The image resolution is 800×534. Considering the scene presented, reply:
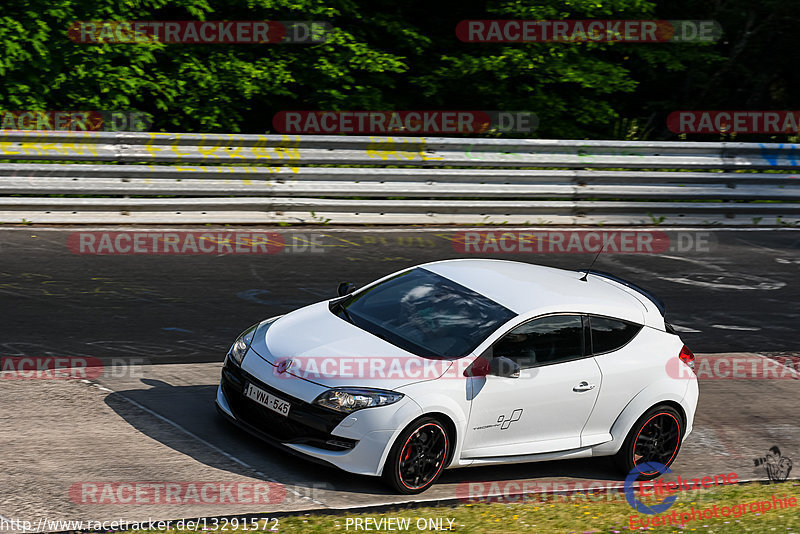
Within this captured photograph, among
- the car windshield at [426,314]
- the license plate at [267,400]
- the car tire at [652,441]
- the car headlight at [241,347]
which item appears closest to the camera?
the license plate at [267,400]

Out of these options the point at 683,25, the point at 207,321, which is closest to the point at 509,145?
→ the point at 683,25

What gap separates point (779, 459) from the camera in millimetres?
8367

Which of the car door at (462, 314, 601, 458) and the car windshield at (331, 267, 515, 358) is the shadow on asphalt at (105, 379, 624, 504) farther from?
the car windshield at (331, 267, 515, 358)

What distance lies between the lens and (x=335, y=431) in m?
6.70

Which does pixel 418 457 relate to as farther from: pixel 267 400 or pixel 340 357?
pixel 267 400

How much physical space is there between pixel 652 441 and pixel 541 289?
1487 mm

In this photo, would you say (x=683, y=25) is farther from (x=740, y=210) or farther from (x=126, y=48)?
(x=126, y=48)

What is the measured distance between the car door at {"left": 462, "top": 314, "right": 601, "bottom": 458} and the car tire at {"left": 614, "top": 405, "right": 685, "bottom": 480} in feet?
1.56

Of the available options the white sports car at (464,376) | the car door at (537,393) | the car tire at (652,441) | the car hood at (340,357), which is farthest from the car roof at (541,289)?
the car hood at (340,357)

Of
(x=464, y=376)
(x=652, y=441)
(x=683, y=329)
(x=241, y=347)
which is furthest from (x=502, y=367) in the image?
(x=683, y=329)

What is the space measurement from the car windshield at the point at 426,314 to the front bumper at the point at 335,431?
0.67m

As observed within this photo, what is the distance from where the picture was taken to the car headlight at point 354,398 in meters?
6.69

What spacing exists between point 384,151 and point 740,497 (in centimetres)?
817

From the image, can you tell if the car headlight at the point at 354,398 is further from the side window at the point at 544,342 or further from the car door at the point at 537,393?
the side window at the point at 544,342
